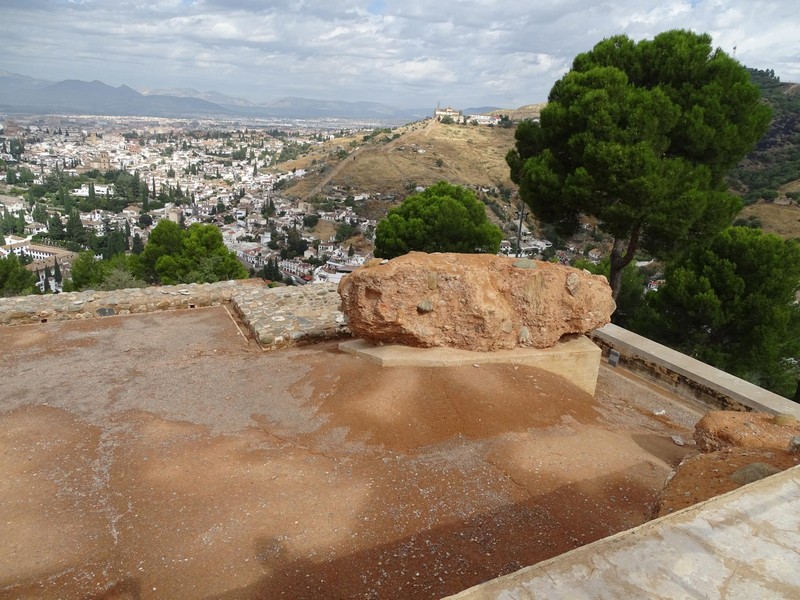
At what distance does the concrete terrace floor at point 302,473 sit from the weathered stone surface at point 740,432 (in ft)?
1.46

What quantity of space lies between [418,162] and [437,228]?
67.8m

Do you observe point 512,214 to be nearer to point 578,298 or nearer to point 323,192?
point 323,192

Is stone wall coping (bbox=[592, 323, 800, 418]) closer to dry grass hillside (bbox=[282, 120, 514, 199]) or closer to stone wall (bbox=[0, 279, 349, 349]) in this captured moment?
stone wall (bbox=[0, 279, 349, 349])

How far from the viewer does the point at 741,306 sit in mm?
9586

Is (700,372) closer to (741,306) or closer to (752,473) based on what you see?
(741,306)

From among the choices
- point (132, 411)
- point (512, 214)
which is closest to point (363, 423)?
point (132, 411)

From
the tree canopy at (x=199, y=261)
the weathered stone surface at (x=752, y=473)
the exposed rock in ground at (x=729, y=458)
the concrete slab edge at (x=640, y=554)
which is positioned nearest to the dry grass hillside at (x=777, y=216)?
the tree canopy at (x=199, y=261)

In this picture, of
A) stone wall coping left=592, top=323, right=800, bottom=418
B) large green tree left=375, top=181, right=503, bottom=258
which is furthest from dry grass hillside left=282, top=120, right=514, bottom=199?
stone wall coping left=592, top=323, right=800, bottom=418

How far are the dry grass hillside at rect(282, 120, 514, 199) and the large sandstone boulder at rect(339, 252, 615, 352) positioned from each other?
203 feet

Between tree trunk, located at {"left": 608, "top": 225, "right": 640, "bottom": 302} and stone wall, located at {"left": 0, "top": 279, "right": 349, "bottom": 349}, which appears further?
tree trunk, located at {"left": 608, "top": 225, "right": 640, "bottom": 302}

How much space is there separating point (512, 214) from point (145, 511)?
5682 centimetres

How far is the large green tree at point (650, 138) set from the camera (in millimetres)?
9281

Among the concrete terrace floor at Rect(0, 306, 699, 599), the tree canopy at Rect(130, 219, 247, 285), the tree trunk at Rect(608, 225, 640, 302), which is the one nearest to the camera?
the concrete terrace floor at Rect(0, 306, 699, 599)

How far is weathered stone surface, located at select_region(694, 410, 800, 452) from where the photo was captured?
471 centimetres
